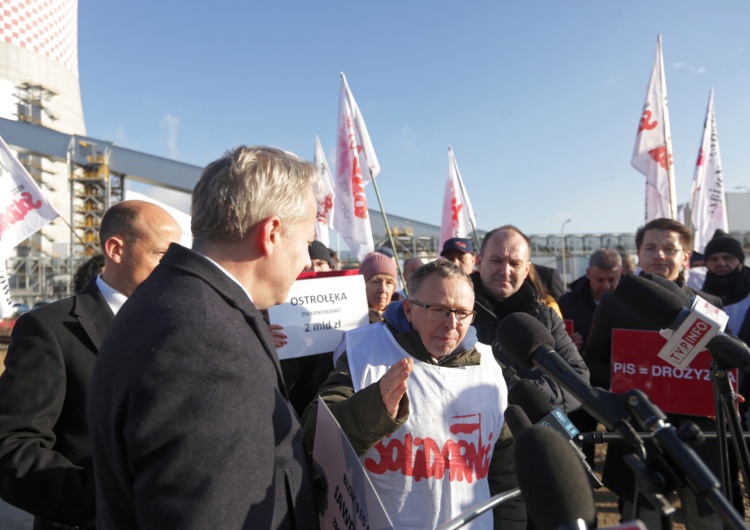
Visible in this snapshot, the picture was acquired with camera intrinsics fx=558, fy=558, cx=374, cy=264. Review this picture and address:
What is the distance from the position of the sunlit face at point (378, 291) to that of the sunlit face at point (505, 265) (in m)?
0.88

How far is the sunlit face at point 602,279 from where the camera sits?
17.2 feet

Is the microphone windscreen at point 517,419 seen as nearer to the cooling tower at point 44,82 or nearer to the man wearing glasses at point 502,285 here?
the man wearing glasses at point 502,285

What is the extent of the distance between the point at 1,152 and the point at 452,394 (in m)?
5.62

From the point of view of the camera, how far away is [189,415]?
1011 millimetres

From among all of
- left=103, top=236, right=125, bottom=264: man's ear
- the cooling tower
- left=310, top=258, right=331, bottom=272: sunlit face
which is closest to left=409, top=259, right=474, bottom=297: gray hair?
left=103, top=236, right=125, bottom=264: man's ear

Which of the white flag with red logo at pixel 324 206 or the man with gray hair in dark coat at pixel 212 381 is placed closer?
the man with gray hair in dark coat at pixel 212 381

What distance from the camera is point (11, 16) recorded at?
36.6 m

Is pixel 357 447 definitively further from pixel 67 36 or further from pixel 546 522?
pixel 67 36

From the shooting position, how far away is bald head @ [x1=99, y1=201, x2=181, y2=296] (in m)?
2.22

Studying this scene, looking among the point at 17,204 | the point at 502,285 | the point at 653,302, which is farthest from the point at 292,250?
the point at 17,204

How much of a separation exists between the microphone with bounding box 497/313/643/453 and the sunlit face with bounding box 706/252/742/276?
13.4 feet

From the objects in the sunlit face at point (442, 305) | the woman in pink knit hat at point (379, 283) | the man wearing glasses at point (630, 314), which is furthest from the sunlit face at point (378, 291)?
the sunlit face at point (442, 305)

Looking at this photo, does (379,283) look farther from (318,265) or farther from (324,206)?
(324,206)

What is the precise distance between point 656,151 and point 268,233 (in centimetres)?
720
